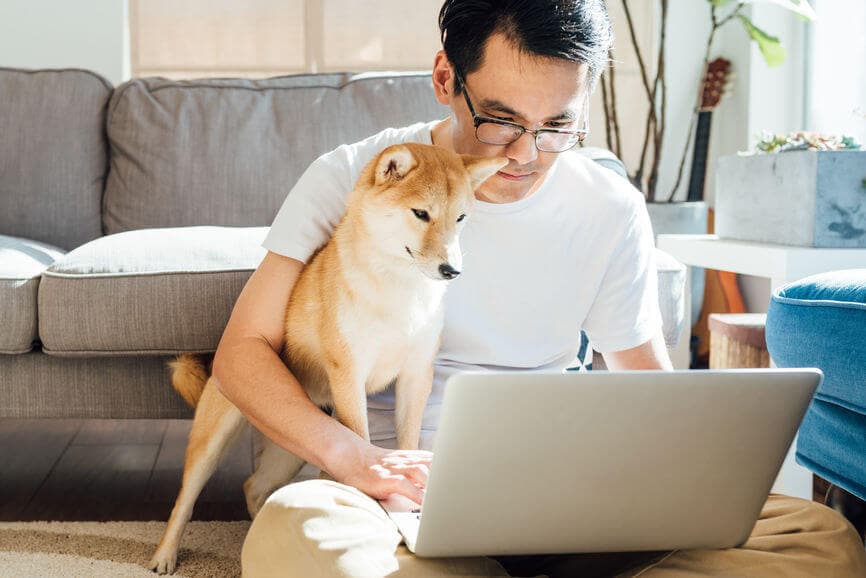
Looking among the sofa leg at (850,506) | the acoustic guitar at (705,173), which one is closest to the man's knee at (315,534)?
the sofa leg at (850,506)

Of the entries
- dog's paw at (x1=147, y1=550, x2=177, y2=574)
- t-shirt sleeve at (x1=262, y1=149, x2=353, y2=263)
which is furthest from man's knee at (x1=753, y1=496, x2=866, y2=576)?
dog's paw at (x1=147, y1=550, x2=177, y2=574)

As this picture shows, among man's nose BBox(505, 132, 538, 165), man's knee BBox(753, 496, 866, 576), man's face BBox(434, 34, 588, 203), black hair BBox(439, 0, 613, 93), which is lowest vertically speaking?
man's knee BBox(753, 496, 866, 576)

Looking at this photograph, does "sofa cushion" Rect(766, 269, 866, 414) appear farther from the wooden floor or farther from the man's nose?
the wooden floor

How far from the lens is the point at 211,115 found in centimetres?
258

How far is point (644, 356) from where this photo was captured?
1417 millimetres

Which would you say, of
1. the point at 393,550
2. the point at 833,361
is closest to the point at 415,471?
the point at 393,550

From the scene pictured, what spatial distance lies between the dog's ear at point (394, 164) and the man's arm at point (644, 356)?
43 cm

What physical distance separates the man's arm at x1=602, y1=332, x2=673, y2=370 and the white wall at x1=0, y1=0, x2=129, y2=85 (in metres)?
3.09

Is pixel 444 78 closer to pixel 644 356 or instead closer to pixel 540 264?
pixel 540 264

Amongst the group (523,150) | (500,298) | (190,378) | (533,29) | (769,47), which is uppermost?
(769,47)

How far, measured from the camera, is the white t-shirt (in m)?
1.41

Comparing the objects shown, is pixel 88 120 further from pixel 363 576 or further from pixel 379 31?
pixel 363 576

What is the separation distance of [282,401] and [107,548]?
73 cm

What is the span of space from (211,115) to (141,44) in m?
1.66
